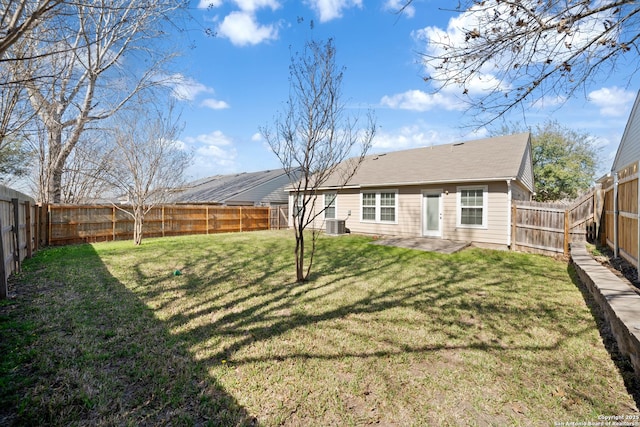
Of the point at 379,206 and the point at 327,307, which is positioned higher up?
the point at 379,206

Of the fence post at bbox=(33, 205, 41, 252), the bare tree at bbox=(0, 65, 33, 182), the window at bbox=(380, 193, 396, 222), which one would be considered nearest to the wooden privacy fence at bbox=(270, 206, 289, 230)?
the window at bbox=(380, 193, 396, 222)

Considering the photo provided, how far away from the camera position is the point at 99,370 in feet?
8.64

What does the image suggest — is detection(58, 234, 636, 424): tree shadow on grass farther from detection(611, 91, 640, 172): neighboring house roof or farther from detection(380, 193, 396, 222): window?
detection(611, 91, 640, 172): neighboring house roof

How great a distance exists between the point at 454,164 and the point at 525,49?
9.08m

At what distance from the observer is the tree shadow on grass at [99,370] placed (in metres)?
2.10

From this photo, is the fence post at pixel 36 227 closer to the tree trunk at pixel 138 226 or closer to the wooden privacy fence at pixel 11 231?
the wooden privacy fence at pixel 11 231

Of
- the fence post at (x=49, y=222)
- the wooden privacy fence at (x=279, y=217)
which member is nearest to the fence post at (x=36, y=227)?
the fence post at (x=49, y=222)

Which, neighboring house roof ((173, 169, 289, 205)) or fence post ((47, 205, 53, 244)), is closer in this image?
fence post ((47, 205, 53, 244))

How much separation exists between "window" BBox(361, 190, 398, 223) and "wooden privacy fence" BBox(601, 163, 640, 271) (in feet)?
21.8

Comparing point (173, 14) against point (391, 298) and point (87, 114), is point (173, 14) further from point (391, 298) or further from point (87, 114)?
point (87, 114)

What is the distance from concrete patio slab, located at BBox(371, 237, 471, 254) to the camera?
9305 millimetres

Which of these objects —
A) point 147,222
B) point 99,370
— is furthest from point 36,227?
point 99,370

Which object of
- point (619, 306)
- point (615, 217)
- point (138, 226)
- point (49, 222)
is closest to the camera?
point (619, 306)

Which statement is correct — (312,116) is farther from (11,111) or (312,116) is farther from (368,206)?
(368,206)
